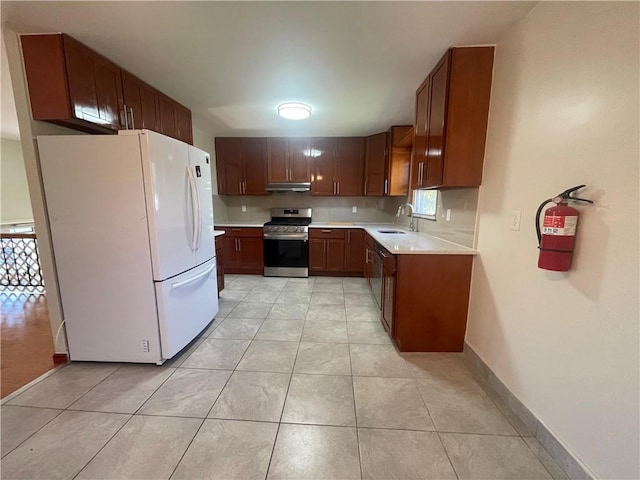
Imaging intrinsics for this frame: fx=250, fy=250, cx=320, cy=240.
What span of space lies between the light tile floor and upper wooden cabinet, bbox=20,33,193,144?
1922 mm

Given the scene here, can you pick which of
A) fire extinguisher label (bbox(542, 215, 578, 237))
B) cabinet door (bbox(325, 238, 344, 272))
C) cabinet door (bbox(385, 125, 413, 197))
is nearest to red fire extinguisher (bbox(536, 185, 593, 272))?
fire extinguisher label (bbox(542, 215, 578, 237))

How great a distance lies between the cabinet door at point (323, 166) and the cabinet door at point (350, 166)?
101 mm

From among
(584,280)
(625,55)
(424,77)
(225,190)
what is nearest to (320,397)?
(584,280)

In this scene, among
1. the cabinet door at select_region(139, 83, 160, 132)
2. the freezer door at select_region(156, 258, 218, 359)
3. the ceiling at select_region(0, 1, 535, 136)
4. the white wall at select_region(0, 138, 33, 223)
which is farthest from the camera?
the white wall at select_region(0, 138, 33, 223)

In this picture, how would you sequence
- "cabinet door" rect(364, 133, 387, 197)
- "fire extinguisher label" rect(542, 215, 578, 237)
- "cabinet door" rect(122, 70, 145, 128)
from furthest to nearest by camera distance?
"cabinet door" rect(364, 133, 387, 197), "cabinet door" rect(122, 70, 145, 128), "fire extinguisher label" rect(542, 215, 578, 237)

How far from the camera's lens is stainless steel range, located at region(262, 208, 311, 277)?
4223 mm

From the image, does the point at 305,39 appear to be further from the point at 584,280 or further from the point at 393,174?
the point at 393,174

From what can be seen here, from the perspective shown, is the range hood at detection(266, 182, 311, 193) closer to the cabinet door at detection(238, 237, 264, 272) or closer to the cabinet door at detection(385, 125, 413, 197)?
the cabinet door at detection(238, 237, 264, 272)

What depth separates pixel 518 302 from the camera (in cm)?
155

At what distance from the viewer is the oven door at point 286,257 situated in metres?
4.24

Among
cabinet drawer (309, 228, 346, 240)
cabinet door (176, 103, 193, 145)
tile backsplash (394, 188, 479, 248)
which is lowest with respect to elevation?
cabinet drawer (309, 228, 346, 240)

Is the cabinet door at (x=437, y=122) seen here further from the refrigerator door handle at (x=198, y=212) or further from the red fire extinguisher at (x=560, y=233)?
the refrigerator door handle at (x=198, y=212)

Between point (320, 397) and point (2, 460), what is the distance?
1.63 meters

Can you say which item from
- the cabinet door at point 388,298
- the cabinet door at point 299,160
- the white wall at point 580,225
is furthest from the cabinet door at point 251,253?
the white wall at point 580,225
